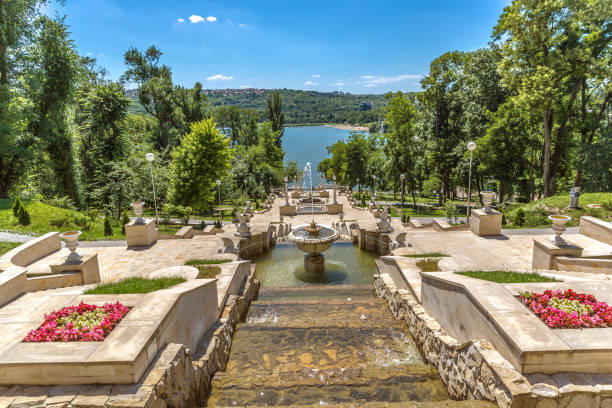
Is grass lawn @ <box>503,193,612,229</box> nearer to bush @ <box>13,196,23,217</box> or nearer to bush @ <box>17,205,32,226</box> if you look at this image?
bush @ <box>17,205,32,226</box>

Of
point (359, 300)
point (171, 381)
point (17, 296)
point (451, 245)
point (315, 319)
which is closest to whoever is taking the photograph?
point (171, 381)

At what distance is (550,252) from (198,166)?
21.1m

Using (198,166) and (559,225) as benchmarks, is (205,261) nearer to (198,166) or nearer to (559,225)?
(559,225)

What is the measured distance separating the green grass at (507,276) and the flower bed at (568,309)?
740mm

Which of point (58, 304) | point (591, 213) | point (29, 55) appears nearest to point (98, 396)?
point (58, 304)

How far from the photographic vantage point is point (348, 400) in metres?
4.62

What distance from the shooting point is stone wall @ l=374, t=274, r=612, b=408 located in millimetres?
3857

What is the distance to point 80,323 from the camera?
16.2ft

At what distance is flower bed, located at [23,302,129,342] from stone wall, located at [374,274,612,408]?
5233 mm

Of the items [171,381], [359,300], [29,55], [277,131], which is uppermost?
[29,55]

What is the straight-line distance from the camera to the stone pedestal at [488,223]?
12852 mm

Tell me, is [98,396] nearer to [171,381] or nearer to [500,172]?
[171,381]

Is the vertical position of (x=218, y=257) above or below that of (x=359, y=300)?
above

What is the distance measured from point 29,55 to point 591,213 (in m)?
32.4
